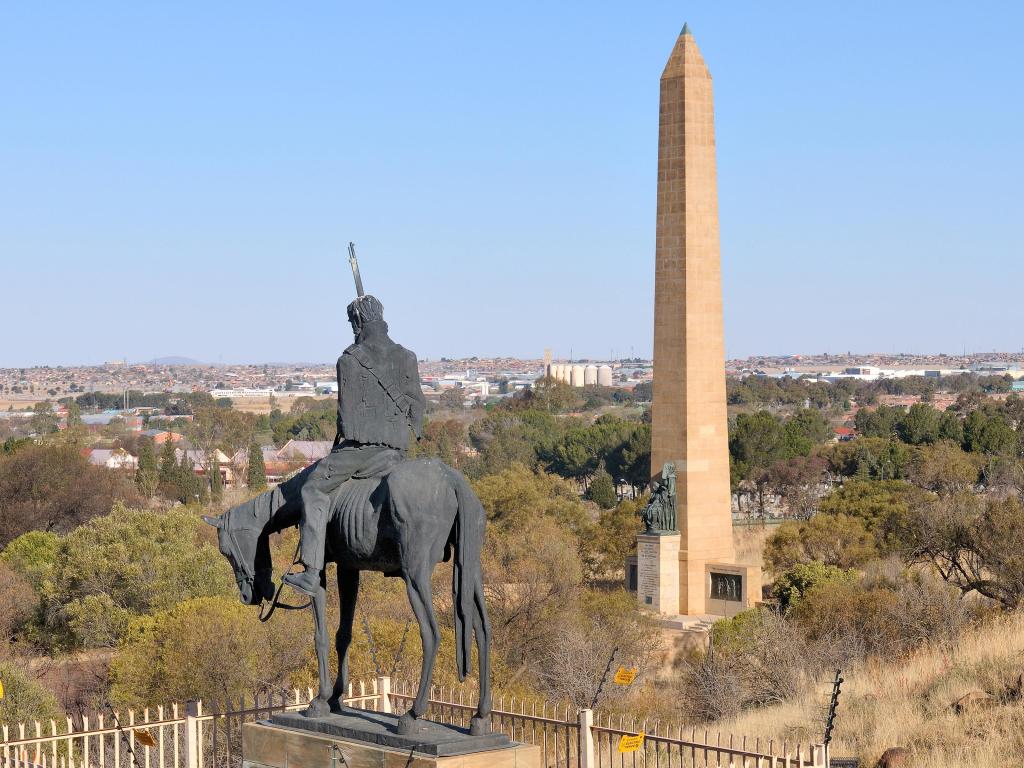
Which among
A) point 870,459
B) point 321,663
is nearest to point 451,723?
point 321,663

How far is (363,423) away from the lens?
34.3 feet

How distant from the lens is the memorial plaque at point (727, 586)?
113 ft

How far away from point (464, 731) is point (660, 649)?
868 inches

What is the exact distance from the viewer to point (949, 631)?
22.9 meters

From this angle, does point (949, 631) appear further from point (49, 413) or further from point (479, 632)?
point (49, 413)

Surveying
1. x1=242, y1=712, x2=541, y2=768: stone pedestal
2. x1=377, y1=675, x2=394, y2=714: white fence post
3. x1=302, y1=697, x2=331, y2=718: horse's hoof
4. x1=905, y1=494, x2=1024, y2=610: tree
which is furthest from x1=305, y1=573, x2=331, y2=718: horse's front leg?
x1=905, y1=494, x2=1024, y2=610: tree

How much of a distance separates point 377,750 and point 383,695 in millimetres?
3455

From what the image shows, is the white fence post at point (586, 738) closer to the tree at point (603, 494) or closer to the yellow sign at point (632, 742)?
the yellow sign at point (632, 742)

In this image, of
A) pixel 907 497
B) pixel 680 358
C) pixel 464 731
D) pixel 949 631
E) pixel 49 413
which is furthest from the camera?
pixel 49 413

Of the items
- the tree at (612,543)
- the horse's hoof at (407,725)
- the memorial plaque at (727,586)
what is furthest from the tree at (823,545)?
the horse's hoof at (407,725)

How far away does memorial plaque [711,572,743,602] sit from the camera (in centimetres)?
3444

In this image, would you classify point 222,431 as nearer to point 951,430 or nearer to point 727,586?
point 951,430

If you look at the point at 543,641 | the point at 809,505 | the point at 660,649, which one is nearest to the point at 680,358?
the point at 660,649

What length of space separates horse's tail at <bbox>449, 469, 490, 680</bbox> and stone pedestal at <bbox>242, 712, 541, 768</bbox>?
0.49m
